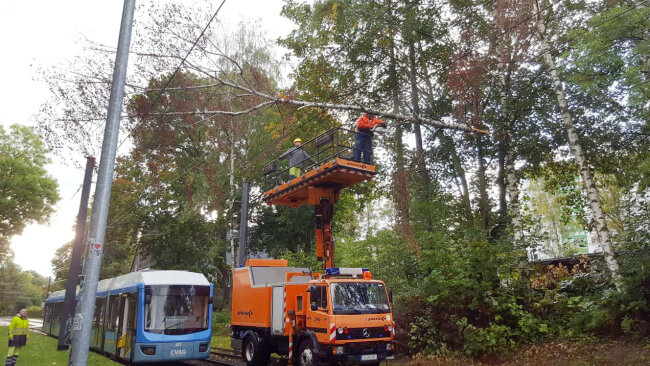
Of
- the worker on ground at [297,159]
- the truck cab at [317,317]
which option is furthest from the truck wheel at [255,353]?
the worker on ground at [297,159]

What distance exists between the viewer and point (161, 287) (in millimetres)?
13281

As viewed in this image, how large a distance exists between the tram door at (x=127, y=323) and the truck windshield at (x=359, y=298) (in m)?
6.32

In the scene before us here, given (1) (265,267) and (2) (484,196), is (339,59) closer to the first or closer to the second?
(2) (484,196)

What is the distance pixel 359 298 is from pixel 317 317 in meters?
1.19

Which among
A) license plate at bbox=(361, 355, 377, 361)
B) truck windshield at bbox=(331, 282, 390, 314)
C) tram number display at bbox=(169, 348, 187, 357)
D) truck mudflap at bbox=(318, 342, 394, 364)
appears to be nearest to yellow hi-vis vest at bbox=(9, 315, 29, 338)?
tram number display at bbox=(169, 348, 187, 357)

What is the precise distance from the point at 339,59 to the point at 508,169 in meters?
10.1

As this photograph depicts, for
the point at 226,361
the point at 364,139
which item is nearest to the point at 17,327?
the point at 226,361

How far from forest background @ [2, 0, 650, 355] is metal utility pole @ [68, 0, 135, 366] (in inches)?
135

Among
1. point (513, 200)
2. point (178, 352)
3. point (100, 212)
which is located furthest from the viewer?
point (513, 200)

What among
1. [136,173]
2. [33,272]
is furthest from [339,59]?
[33,272]

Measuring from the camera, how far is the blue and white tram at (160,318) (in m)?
12.5

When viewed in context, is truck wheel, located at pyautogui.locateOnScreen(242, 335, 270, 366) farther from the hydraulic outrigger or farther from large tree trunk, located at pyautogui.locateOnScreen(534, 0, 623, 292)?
large tree trunk, located at pyautogui.locateOnScreen(534, 0, 623, 292)

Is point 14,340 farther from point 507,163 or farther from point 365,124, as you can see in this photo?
point 507,163

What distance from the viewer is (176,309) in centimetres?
1326
